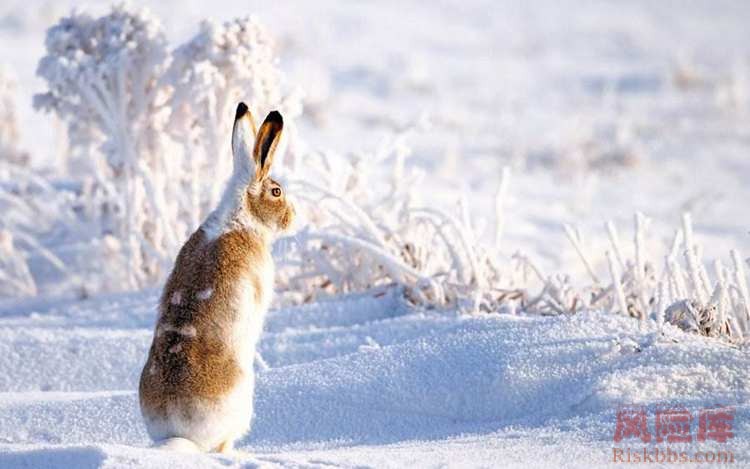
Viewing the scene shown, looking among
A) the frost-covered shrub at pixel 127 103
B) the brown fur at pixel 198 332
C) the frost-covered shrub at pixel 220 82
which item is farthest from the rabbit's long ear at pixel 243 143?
the frost-covered shrub at pixel 127 103

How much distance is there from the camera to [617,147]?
10891 millimetres

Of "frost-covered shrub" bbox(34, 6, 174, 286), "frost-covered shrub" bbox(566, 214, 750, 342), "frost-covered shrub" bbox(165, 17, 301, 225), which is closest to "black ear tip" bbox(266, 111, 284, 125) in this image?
"frost-covered shrub" bbox(566, 214, 750, 342)

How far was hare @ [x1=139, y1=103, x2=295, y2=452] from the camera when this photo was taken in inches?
127

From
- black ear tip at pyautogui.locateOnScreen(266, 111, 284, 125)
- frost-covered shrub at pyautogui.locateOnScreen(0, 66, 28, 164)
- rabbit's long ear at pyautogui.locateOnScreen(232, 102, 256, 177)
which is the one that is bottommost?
rabbit's long ear at pyautogui.locateOnScreen(232, 102, 256, 177)

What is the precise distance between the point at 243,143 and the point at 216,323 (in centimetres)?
58

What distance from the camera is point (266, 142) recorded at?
3.50 m

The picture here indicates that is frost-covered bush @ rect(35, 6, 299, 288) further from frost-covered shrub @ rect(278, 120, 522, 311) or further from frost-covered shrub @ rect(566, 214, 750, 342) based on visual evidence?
frost-covered shrub @ rect(566, 214, 750, 342)

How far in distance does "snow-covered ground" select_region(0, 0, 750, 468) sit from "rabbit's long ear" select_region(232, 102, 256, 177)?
2.82 feet

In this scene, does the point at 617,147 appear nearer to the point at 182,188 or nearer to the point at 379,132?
the point at 379,132

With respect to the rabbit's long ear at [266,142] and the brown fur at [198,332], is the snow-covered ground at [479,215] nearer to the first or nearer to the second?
the brown fur at [198,332]

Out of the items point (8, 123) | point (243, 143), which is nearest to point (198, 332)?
point (243, 143)

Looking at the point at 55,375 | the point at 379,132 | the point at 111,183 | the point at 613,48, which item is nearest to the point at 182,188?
the point at 111,183

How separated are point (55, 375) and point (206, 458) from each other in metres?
1.82

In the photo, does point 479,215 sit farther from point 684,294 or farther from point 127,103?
point 684,294
